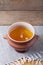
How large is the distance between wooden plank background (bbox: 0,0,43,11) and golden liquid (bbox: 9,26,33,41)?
0.26m

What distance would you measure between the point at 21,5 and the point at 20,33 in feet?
0.98

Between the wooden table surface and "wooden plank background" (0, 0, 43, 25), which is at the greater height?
"wooden plank background" (0, 0, 43, 25)

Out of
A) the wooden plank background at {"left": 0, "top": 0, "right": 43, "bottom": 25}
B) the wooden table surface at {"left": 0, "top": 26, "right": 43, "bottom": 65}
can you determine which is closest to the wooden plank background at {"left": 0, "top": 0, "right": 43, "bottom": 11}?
the wooden plank background at {"left": 0, "top": 0, "right": 43, "bottom": 25}

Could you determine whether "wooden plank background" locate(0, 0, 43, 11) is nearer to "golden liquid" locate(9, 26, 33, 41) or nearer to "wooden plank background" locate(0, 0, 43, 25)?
"wooden plank background" locate(0, 0, 43, 25)

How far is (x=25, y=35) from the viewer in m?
0.70

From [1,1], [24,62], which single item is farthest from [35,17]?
[24,62]

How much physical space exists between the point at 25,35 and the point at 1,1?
1.08 feet

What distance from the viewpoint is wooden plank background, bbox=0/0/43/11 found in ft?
3.18

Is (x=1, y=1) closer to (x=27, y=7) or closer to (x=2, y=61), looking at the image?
(x=27, y=7)

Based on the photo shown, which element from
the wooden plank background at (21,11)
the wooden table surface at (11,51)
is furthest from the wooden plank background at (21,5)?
the wooden table surface at (11,51)

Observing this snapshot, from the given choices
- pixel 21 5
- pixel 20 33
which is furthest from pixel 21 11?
pixel 20 33

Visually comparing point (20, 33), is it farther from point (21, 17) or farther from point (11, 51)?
point (21, 17)

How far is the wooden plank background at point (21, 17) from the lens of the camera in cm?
89

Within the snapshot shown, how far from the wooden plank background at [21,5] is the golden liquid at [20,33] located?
0.26 m
